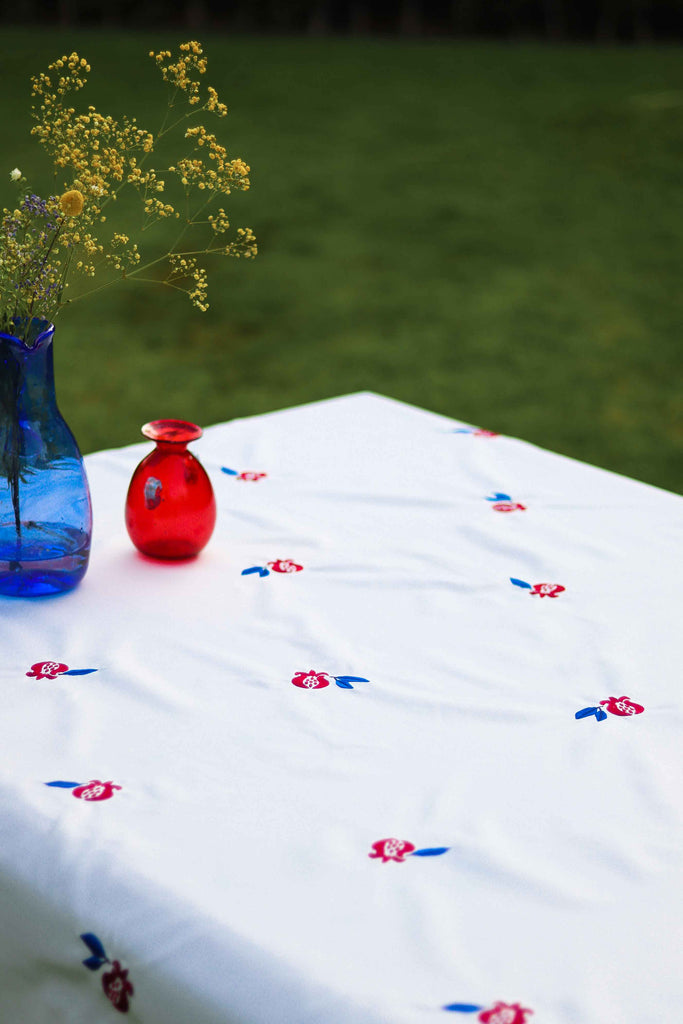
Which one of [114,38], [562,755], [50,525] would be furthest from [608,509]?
[114,38]

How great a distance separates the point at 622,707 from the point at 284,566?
411 millimetres

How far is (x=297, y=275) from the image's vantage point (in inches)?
191

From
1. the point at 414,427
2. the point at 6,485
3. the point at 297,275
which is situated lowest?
the point at 297,275

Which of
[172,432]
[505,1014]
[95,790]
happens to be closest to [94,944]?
[95,790]

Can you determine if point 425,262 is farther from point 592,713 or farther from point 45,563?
point 592,713

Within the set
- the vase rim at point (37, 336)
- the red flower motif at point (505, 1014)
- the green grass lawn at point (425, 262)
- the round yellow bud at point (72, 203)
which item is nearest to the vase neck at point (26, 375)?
the vase rim at point (37, 336)

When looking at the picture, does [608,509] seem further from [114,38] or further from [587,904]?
[114,38]

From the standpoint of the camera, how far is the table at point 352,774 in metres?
0.69

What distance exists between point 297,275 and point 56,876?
427cm

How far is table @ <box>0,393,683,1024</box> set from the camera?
69cm

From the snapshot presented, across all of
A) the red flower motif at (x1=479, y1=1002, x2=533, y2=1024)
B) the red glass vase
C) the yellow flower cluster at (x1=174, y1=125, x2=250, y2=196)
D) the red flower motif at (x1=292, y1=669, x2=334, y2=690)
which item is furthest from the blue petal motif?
the yellow flower cluster at (x1=174, y1=125, x2=250, y2=196)

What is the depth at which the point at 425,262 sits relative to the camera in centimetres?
506

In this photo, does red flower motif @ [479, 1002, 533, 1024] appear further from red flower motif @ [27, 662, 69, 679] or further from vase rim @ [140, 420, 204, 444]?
vase rim @ [140, 420, 204, 444]

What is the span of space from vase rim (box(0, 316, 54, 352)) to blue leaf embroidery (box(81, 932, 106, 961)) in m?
0.52
